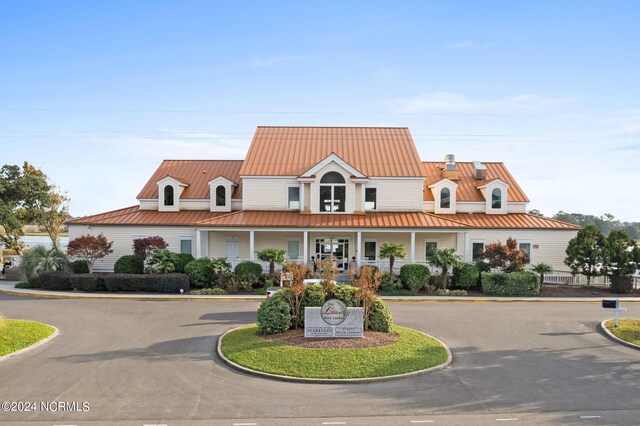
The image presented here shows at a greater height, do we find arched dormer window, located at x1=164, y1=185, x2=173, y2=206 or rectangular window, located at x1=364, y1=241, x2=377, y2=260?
arched dormer window, located at x1=164, y1=185, x2=173, y2=206

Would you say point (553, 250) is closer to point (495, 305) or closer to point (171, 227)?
point (495, 305)

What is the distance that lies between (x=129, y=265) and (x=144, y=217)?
17.8 ft

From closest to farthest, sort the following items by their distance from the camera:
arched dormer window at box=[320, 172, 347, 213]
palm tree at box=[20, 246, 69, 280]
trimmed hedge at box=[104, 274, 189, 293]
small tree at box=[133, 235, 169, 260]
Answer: trimmed hedge at box=[104, 274, 189, 293] < palm tree at box=[20, 246, 69, 280] < small tree at box=[133, 235, 169, 260] < arched dormer window at box=[320, 172, 347, 213]

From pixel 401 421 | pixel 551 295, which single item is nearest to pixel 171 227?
pixel 551 295

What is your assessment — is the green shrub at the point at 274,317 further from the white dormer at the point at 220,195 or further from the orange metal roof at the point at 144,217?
the white dormer at the point at 220,195

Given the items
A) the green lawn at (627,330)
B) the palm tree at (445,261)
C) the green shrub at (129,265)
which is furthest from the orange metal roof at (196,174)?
the green lawn at (627,330)

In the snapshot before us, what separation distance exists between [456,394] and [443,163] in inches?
1213

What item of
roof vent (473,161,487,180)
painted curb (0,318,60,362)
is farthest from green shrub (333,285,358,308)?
roof vent (473,161,487,180)

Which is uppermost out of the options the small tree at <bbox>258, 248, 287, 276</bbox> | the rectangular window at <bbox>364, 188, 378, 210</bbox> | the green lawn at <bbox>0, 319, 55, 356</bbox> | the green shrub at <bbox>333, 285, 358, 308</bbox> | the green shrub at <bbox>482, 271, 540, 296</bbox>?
the rectangular window at <bbox>364, 188, 378, 210</bbox>

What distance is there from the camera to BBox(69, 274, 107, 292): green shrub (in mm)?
27469

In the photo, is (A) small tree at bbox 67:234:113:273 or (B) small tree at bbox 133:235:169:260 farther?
(B) small tree at bbox 133:235:169:260

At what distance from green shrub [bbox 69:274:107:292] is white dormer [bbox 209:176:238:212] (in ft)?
33.4

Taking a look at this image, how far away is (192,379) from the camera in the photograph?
11.9 metres

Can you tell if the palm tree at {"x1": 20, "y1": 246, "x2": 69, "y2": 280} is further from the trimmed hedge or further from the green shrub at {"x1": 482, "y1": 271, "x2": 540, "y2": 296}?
the green shrub at {"x1": 482, "y1": 271, "x2": 540, "y2": 296}
